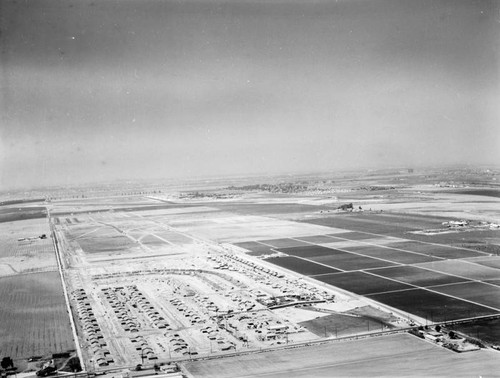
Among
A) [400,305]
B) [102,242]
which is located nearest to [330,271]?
[400,305]

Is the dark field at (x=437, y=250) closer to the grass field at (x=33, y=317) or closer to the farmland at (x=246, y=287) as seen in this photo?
the farmland at (x=246, y=287)

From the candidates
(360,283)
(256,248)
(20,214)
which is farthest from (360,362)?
(20,214)

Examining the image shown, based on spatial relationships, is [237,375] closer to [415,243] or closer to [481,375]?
[481,375]

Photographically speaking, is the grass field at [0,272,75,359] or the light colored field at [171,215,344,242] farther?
the light colored field at [171,215,344,242]

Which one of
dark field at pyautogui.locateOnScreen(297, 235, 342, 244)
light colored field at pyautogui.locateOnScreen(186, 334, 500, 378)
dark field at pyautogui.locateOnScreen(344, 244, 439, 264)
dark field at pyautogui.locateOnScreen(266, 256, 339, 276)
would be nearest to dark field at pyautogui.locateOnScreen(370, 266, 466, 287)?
dark field at pyautogui.locateOnScreen(344, 244, 439, 264)

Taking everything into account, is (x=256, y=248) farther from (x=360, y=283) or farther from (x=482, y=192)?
(x=482, y=192)

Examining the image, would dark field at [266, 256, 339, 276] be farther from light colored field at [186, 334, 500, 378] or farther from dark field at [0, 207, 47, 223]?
dark field at [0, 207, 47, 223]
